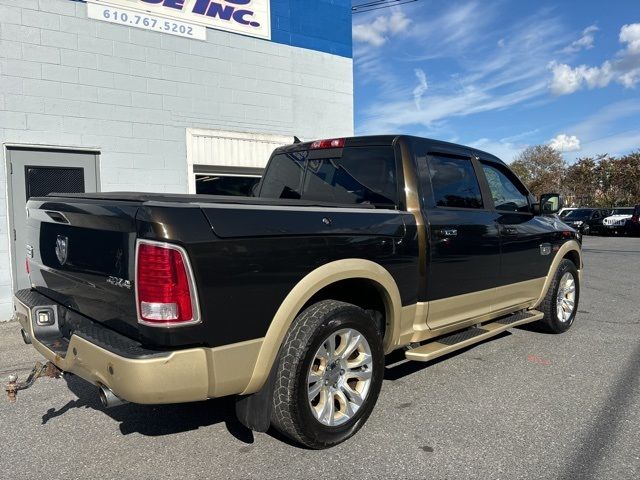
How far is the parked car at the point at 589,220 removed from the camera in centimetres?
2682

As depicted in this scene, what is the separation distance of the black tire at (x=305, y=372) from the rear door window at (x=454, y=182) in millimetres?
1438

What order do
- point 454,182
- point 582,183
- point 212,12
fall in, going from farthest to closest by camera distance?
point 582,183 → point 212,12 → point 454,182

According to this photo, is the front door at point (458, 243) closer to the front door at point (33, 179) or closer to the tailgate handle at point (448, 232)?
the tailgate handle at point (448, 232)

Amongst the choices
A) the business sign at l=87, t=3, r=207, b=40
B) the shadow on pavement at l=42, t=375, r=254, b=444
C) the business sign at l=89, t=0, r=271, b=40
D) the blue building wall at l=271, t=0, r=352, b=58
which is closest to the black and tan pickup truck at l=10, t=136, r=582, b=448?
the shadow on pavement at l=42, t=375, r=254, b=444

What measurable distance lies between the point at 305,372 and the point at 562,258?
13.2 ft

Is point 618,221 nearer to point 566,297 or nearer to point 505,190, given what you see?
point 566,297

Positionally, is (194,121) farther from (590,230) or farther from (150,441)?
(590,230)

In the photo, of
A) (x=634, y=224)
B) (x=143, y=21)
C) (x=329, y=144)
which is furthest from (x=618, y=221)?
(x=329, y=144)

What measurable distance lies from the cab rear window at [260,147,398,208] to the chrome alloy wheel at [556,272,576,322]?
2914 millimetres

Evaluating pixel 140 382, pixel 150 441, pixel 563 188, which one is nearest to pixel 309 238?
pixel 140 382

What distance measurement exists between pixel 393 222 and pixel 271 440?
167cm

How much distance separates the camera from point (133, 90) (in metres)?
7.53

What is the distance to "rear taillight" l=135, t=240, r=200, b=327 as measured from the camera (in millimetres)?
2455

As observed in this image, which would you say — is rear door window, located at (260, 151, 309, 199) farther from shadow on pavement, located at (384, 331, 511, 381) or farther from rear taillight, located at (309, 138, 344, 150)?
shadow on pavement, located at (384, 331, 511, 381)
